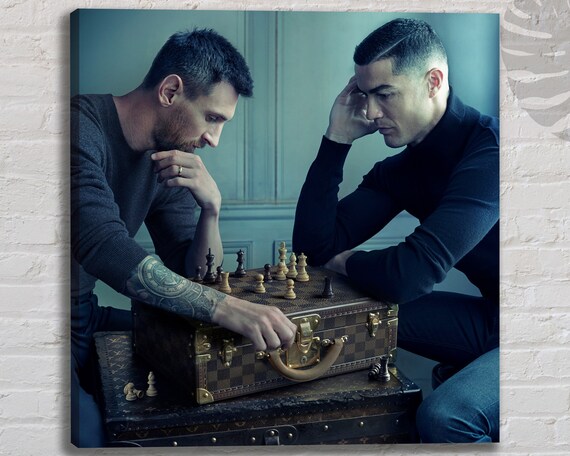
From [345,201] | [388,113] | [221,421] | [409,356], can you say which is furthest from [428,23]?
[221,421]

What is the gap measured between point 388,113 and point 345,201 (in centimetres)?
27

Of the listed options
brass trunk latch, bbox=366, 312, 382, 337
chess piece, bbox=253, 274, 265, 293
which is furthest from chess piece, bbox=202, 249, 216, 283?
brass trunk latch, bbox=366, 312, 382, 337

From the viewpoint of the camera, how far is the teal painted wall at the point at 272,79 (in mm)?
2375

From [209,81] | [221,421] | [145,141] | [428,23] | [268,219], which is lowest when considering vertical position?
[221,421]

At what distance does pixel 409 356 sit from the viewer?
252cm

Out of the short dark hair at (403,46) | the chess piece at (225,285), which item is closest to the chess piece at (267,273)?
the chess piece at (225,285)

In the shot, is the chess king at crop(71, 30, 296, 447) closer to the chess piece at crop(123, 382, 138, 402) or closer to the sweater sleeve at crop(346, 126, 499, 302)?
the chess piece at crop(123, 382, 138, 402)

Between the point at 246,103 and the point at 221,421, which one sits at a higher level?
the point at 246,103

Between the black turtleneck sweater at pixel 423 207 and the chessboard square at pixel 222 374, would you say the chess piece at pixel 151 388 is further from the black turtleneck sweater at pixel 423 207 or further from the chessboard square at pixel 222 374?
the black turtleneck sweater at pixel 423 207

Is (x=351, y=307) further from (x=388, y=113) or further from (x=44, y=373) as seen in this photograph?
(x=44, y=373)

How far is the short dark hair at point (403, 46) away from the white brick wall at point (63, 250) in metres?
0.07

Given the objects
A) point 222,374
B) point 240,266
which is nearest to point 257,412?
point 222,374

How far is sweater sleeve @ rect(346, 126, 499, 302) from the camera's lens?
96.7 inches

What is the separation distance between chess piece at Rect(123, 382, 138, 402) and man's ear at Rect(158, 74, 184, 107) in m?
0.76
